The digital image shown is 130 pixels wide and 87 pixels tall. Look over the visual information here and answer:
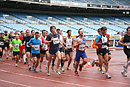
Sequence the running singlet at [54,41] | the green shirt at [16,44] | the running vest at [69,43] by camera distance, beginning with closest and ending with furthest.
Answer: the running singlet at [54,41]
the running vest at [69,43]
the green shirt at [16,44]

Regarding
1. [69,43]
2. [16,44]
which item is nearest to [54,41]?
[69,43]

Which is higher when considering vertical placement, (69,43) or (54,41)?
(54,41)

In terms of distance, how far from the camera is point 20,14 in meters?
48.8

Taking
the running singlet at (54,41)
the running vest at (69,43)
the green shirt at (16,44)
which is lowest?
the green shirt at (16,44)

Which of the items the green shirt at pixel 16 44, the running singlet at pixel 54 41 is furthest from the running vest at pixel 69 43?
the green shirt at pixel 16 44

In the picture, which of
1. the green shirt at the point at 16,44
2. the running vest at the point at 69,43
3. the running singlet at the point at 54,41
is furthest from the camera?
the green shirt at the point at 16,44

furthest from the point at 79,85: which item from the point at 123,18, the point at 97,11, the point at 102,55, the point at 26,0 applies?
the point at 123,18

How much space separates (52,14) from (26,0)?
1083 cm

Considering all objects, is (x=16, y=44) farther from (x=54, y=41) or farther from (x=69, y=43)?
(x=54, y=41)

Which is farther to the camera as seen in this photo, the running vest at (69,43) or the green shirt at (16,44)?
the green shirt at (16,44)

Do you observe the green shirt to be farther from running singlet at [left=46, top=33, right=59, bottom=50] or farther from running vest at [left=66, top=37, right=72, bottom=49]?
running singlet at [left=46, top=33, right=59, bottom=50]

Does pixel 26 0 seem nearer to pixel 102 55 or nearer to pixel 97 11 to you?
pixel 97 11

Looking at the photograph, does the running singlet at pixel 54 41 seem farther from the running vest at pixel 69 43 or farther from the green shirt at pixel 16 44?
the green shirt at pixel 16 44

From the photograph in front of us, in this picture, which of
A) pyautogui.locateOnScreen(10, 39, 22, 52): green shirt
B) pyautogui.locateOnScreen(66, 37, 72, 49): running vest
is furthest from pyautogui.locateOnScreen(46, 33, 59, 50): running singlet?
pyautogui.locateOnScreen(10, 39, 22, 52): green shirt
